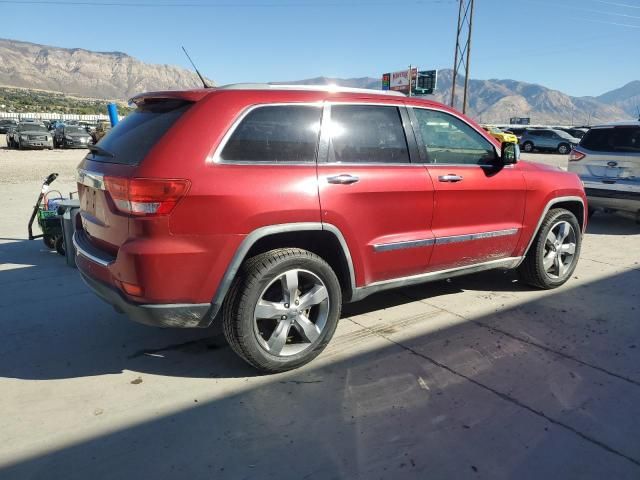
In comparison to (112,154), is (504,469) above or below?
below

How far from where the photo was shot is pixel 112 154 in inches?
128

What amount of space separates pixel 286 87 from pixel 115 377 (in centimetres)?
225

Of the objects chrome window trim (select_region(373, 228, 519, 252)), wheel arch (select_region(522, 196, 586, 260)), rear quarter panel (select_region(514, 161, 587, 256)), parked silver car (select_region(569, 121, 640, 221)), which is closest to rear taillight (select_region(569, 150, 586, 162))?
parked silver car (select_region(569, 121, 640, 221))

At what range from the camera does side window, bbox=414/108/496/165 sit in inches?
159

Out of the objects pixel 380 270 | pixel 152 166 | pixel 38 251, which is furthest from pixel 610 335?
pixel 38 251

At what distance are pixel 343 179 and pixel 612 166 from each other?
20.9 ft

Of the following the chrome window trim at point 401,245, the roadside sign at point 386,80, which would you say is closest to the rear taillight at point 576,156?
the chrome window trim at point 401,245

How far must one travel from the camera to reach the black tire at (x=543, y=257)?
4853 mm

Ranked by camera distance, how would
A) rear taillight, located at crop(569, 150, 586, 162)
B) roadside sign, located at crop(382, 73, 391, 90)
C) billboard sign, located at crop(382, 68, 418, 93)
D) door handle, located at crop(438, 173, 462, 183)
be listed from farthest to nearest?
1. roadside sign, located at crop(382, 73, 391, 90)
2. billboard sign, located at crop(382, 68, 418, 93)
3. rear taillight, located at crop(569, 150, 586, 162)
4. door handle, located at crop(438, 173, 462, 183)

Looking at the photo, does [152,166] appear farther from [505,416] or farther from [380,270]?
[505,416]

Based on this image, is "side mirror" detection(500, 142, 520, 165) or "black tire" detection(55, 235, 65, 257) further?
"black tire" detection(55, 235, 65, 257)

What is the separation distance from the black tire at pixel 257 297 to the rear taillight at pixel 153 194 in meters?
0.61

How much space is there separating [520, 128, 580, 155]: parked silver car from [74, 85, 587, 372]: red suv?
34.3m

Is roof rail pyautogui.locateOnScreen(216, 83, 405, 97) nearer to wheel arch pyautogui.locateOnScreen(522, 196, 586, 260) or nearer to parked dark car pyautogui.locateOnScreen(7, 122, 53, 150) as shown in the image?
wheel arch pyautogui.locateOnScreen(522, 196, 586, 260)
